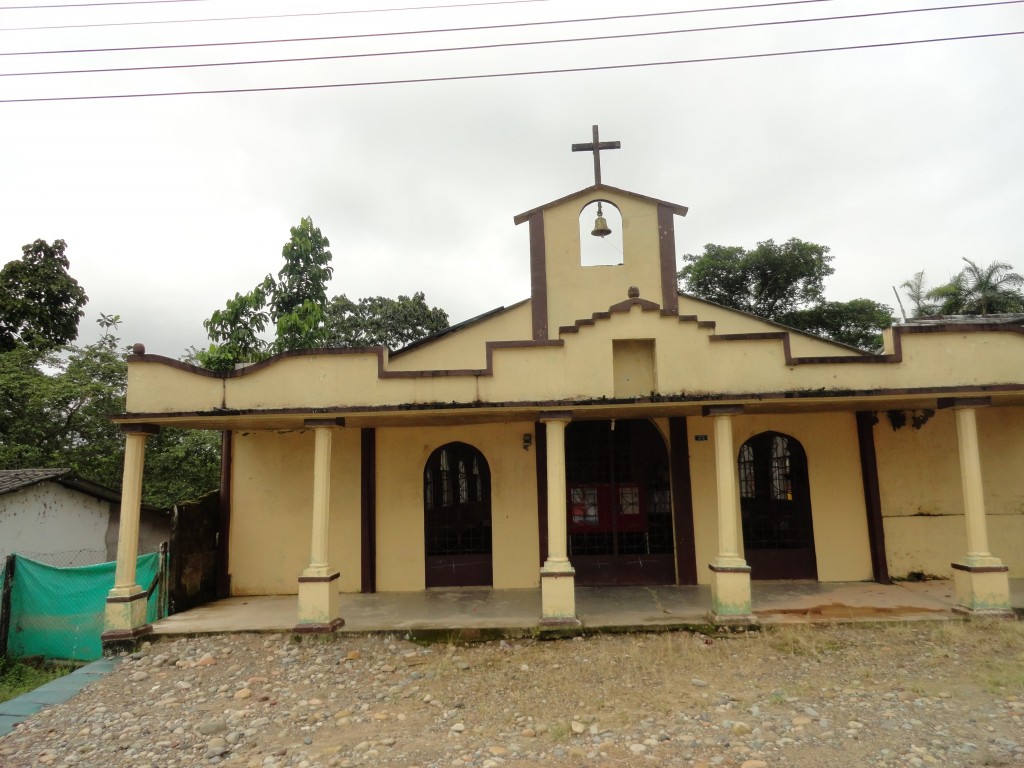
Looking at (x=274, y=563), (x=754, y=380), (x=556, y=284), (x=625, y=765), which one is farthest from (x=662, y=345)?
(x=274, y=563)

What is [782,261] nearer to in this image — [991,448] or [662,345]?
[991,448]

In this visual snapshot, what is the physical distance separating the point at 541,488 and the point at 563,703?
466 centimetres

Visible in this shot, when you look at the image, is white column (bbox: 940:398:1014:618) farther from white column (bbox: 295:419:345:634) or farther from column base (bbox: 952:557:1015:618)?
white column (bbox: 295:419:345:634)

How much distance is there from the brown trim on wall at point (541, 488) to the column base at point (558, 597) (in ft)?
7.29

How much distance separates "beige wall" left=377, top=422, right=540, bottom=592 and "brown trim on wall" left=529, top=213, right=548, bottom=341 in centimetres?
174

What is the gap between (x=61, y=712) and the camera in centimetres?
614

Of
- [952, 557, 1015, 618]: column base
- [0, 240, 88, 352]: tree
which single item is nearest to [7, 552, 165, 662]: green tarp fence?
[952, 557, 1015, 618]: column base

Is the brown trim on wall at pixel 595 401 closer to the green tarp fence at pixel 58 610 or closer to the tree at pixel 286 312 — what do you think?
the green tarp fence at pixel 58 610

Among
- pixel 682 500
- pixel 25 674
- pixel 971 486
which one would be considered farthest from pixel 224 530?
pixel 971 486

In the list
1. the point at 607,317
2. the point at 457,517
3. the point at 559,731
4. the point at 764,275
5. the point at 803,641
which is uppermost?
the point at 764,275

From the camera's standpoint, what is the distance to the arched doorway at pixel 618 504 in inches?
406

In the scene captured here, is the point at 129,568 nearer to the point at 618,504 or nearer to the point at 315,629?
the point at 315,629

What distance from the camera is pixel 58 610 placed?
8625mm

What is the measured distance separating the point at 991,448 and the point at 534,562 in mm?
7590
